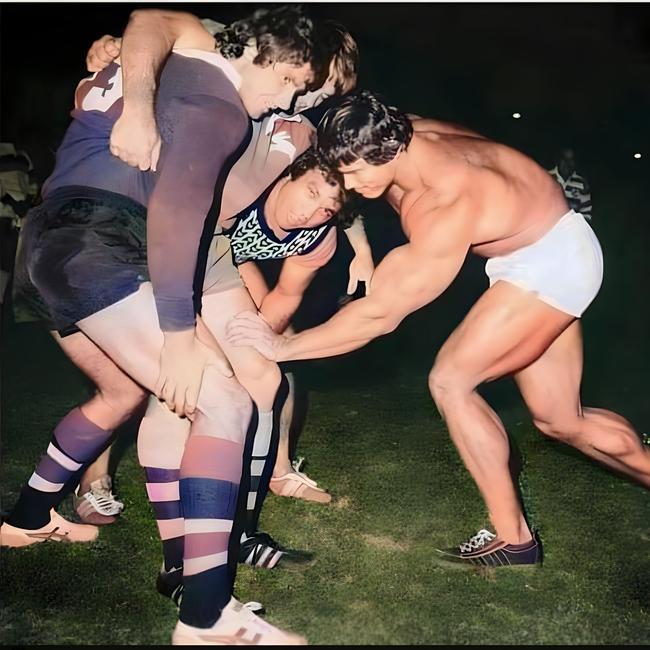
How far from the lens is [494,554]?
2697 millimetres

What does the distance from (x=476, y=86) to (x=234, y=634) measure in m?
2.03

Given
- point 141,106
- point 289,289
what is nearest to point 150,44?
point 141,106

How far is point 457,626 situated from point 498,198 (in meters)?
1.39

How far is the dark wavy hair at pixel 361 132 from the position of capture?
8.40ft

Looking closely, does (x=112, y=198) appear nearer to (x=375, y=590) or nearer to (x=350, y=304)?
(x=350, y=304)

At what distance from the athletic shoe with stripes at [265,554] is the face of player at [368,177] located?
1265 millimetres

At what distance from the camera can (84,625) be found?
247 cm

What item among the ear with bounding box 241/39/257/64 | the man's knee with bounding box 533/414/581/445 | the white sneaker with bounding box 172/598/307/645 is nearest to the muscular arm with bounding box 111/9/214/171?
the ear with bounding box 241/39/257/64

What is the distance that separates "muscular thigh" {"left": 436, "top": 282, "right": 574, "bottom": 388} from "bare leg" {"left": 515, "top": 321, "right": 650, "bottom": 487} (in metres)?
0.08

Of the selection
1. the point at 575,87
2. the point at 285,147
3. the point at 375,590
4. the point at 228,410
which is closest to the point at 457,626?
the point at 375,590

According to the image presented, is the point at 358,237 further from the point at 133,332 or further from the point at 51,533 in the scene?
the point at 51,533

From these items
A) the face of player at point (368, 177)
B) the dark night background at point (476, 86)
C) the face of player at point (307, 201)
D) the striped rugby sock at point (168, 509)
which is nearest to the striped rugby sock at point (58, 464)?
the striped rugby sock at point (168, 509)

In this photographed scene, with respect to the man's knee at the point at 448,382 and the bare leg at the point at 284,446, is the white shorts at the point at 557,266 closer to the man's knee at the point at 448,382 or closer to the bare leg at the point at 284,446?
the man's knee at the point at 448,382

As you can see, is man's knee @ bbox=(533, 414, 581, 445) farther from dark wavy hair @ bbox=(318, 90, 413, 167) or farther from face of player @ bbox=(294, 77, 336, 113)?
face of player @ bbox=(294, 77, 336, 113)
